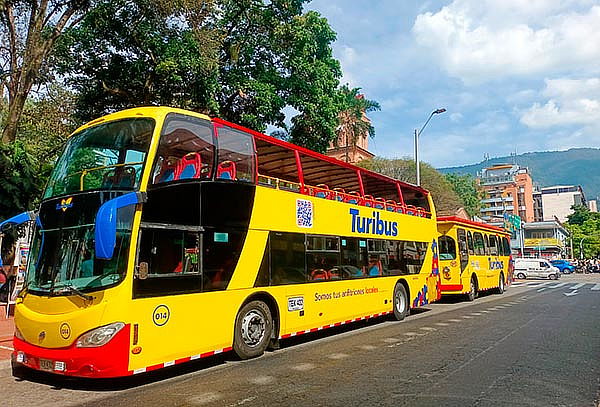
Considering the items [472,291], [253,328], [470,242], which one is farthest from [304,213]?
[472,291]

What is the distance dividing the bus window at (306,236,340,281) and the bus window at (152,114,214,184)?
120 inches

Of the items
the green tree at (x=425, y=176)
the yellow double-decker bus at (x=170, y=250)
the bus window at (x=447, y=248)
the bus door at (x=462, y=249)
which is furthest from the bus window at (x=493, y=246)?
the green tree at (x=425, y=176)

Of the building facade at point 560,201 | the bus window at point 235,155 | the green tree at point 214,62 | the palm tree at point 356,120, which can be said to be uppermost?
the building facade at point 560,201

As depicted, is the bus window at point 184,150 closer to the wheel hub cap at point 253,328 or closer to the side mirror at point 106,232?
the side mirror at point 106,232

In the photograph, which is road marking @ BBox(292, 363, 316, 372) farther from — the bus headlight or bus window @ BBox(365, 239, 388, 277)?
bus window @ BBox(365, 239, 388, 277)

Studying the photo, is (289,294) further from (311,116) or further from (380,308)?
(311,116)

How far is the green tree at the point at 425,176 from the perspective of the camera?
47750mm

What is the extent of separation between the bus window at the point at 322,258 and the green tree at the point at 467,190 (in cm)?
7308

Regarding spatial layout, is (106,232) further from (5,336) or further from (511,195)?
(511,195)

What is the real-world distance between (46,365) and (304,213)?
5.34m

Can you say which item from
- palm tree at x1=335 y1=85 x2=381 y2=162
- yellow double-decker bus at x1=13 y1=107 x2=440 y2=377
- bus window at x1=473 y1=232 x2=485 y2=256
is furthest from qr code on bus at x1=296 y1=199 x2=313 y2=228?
palm tree at x1=335 y1=85 x2=381 y2=162

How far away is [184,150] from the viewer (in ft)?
25.2

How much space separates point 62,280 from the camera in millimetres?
6629

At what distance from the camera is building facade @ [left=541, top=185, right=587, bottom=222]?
142 meters
